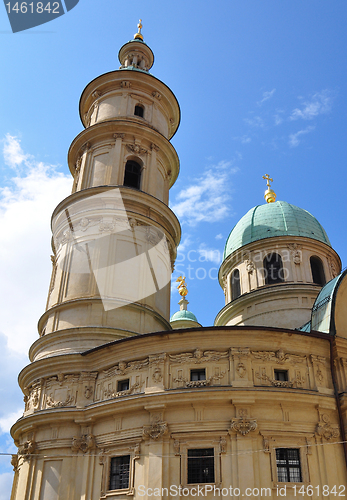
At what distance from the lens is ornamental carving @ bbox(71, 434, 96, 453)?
55.3ft

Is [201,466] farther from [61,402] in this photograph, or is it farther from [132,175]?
[132,175]

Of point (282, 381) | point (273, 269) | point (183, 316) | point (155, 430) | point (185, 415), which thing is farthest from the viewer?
point (183, 316)

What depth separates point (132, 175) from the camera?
2598 centimetres

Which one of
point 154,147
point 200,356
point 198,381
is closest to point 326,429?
point 198,381

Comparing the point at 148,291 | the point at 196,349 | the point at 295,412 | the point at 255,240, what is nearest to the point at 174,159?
the point at 255,240

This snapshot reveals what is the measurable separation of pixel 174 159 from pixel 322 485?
59.9ft

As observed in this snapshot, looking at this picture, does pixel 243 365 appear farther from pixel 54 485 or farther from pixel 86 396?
pixel 54 485

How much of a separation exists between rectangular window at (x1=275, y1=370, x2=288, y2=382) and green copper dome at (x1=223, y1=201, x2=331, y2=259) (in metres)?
13.8

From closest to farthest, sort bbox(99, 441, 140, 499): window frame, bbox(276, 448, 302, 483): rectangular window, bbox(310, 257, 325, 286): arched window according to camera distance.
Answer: bbox(276, 448, 302, 483): rectangular window < bbox(99, 441, 140, 499): window frame < bbox(310, 257, 325, 286): arched window

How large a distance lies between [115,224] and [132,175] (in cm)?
413

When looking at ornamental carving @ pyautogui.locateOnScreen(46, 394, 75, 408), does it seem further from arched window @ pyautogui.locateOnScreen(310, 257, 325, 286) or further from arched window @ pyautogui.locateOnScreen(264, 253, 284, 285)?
arched window @ pyautogui.locateOnScreen(310, 257, 325, 286)

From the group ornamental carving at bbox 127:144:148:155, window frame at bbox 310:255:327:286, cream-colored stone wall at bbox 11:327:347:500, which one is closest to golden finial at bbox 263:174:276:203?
window frame at bbox 310:255:327:286

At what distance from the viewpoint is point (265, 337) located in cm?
1695

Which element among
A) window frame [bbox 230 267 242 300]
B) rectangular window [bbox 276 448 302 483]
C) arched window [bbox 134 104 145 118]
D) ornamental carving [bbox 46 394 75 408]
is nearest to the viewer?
rectangular window [bbox 276 448 302 483]
